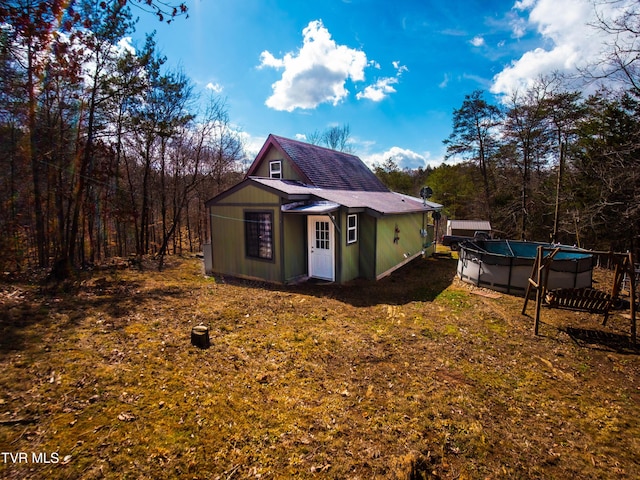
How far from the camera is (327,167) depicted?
15.5 m

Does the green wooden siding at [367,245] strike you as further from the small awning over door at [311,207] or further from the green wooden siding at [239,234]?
the green wooden siding at [239,234]

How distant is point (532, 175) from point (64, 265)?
2595 centimetres

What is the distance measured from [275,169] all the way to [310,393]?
1171 centimetres

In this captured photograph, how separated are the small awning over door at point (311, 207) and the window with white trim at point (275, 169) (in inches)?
175

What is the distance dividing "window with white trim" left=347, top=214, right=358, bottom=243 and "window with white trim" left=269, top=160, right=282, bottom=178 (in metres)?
5.17

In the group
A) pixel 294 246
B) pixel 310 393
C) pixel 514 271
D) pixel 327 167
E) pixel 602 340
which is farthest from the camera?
pixel 327 167

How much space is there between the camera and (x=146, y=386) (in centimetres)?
407

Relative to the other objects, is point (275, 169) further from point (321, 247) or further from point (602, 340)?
point (602, 340)

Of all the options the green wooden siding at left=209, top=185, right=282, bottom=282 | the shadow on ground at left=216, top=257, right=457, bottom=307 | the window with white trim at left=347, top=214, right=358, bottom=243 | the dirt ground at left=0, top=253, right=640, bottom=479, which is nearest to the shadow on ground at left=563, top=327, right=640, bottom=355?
the dirt ground at left=0, top=253, right=640, bottom=479

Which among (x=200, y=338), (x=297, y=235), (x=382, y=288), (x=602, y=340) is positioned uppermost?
(x=297, y=235)

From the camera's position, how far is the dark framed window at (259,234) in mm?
10492

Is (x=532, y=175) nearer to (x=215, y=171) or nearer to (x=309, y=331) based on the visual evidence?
(x=309, y=331)

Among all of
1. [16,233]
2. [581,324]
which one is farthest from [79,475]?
[16,233]

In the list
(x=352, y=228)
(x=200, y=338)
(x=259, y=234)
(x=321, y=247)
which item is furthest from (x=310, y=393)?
(x=259, y=234)
